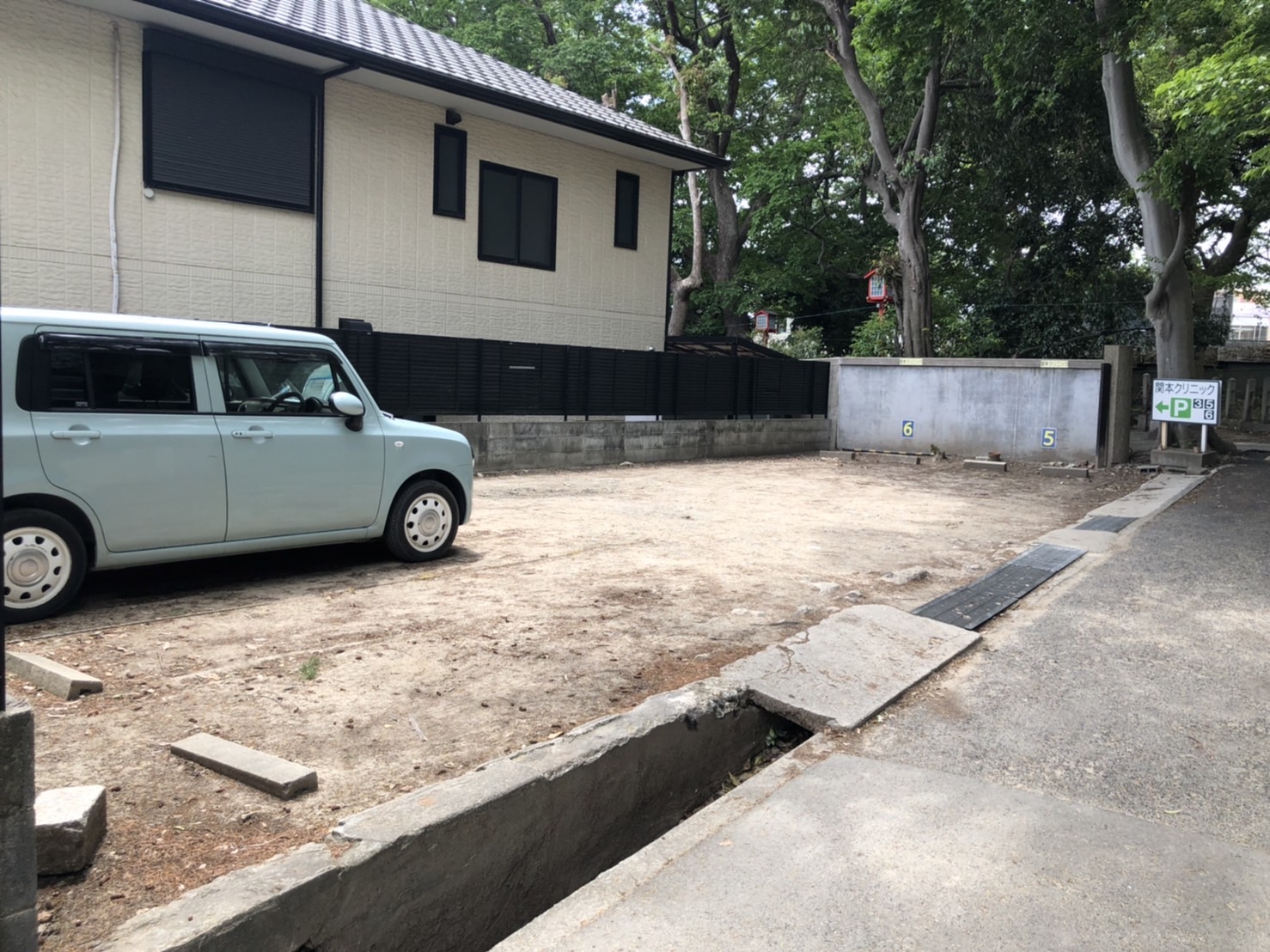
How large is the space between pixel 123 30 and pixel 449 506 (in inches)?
358

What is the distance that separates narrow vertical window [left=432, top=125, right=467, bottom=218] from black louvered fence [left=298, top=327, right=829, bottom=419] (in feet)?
9.72

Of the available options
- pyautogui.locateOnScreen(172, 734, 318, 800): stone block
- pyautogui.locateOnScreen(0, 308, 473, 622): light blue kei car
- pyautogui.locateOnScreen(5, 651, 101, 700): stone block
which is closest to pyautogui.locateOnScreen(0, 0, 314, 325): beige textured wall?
pyautogui.locateOnScreen(0, 308, 473, 622): light blue kei car

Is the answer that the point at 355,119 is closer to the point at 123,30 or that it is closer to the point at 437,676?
the point at 123,30

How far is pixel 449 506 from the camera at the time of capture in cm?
757

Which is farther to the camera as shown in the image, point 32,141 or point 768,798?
point 32,141

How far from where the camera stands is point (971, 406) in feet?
63.7

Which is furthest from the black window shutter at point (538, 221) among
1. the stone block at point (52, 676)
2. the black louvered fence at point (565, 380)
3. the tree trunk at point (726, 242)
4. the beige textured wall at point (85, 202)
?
the tree trunk at point (726, 242)

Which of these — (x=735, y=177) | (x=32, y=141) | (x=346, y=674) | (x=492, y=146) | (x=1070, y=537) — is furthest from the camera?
(x=735, y=177)

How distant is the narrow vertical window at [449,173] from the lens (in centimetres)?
1543

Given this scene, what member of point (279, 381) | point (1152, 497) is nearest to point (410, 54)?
point (279, 381)

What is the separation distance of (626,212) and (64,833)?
57.1ft

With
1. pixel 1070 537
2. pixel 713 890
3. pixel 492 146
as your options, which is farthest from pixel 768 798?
pixel 492 146

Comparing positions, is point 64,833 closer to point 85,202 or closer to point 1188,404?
point 85,202

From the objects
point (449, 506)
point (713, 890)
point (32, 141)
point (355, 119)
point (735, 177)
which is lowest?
point (713, 890)
